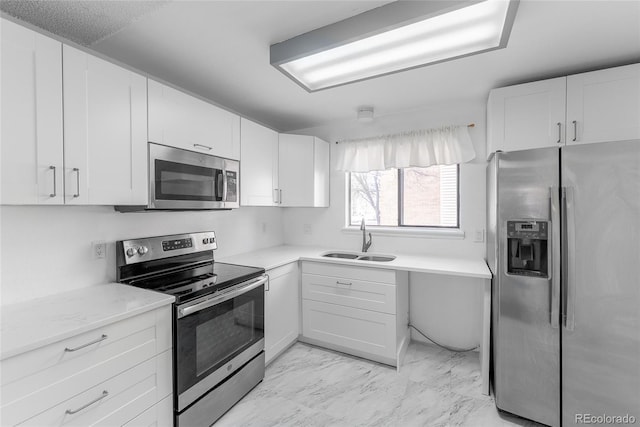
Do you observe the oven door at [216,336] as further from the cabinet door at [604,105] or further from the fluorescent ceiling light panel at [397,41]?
the cabinet door at [604,105]

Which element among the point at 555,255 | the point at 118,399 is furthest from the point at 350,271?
the point at 118,399

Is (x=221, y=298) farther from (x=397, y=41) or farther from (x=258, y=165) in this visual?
(x=397, y=41)

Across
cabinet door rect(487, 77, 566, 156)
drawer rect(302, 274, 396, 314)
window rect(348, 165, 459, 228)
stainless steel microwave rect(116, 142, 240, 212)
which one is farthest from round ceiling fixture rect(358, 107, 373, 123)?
drawer rect(302, 274, 396, 314)

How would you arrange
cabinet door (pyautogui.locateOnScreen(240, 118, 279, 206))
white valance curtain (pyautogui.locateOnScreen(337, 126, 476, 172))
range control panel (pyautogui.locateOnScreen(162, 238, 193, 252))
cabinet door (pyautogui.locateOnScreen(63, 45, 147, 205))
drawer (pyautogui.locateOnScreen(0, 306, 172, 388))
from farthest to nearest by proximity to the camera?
white valance curtain (pyautogui.locateOnScreen(337, 126, 476, 172)) → cabinet door (pyautogui.locateOnScreen(240, 118, 279, 206)) → range control panel (pyautogui.locateOnScreen(162, 238, 193, 252)) → cabinet door (pyautogui.locateOnScreen(63, 45, 147, 205)) → drawer (pyautogui.locateOnScreen(0, 306, 172, 388))

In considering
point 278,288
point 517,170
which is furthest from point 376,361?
point 517,170

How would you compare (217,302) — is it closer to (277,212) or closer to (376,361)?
(376,361)

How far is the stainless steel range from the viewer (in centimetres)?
162

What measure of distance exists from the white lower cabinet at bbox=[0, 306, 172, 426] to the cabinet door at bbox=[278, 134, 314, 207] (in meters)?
1.74

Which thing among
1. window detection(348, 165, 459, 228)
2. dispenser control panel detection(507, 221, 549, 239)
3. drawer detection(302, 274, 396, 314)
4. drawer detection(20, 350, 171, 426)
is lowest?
drawer detection(20, 350, 171, 426)

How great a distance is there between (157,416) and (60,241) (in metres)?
1.10

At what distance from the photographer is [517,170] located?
181 cm

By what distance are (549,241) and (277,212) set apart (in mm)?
2639

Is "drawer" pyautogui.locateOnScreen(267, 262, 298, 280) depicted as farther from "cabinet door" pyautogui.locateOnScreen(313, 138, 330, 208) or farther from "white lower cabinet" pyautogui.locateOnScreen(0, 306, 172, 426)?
"white lower cabinet" pyautogui.locateOnScreen(0, 306, 172, 426)

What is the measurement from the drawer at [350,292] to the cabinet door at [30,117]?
194 centimetres
